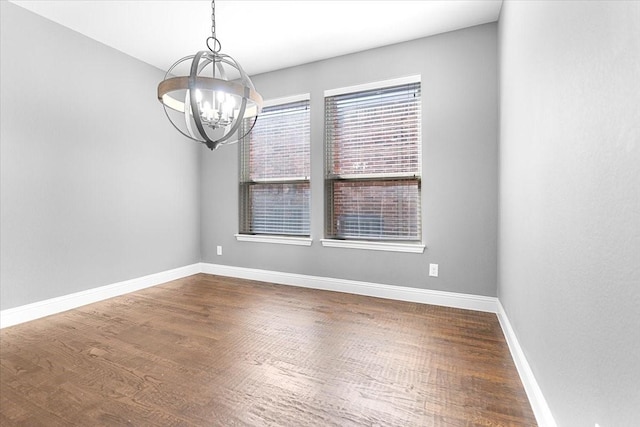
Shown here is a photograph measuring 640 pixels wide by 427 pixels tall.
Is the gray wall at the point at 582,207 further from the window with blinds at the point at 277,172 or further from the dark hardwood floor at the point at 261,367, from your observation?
the window with blinds at the point at 277,172

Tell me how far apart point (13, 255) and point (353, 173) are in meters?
3.18

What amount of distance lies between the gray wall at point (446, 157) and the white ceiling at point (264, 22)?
0.60ft

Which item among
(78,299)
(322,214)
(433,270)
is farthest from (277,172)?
(78,299)

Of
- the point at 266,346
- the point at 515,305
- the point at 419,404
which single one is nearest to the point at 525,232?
the point at 515,305

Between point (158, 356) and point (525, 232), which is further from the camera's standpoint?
point (158, 356)

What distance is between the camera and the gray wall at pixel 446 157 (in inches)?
111

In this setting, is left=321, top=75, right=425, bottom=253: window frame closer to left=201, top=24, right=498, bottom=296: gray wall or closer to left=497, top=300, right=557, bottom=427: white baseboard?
left=201, top=24, right=498, bottom=296: gray wall

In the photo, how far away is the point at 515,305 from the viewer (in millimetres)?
1996

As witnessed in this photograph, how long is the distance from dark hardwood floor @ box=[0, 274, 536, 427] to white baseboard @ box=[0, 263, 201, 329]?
10 cm

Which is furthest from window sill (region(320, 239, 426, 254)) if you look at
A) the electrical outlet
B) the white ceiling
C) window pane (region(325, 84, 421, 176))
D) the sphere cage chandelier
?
the white ceiling

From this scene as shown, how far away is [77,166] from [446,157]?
3615 millimetres

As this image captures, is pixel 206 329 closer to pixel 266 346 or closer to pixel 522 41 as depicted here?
pixel 266 346

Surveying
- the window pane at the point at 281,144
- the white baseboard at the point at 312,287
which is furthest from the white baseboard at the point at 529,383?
the window pane at the point at 281,144

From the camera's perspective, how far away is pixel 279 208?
394 centimetres
